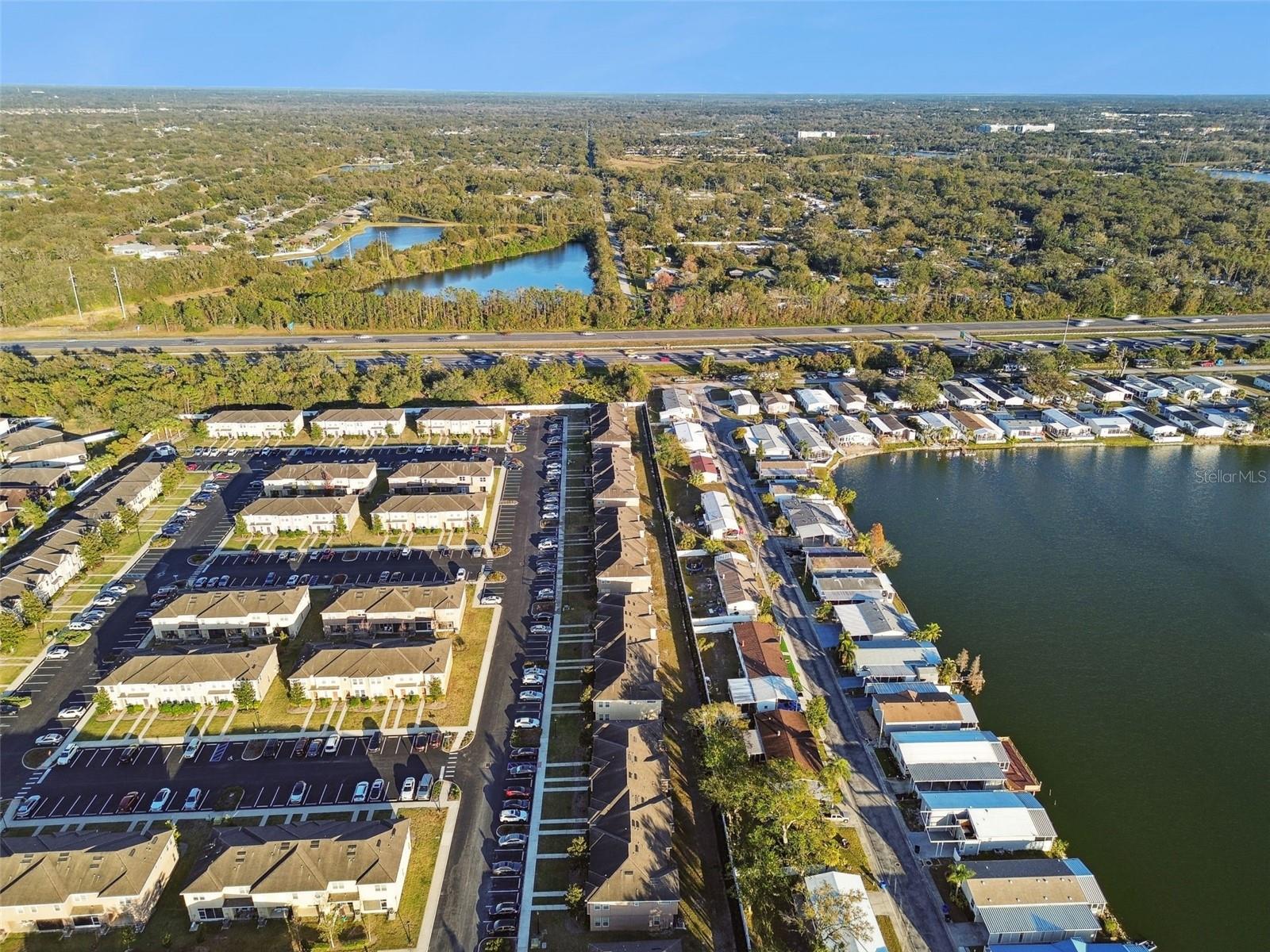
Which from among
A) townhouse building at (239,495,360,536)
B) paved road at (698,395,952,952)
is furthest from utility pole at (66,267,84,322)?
paved road at (698,395,952,952)

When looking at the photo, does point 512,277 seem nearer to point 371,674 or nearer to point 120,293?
point 120,293

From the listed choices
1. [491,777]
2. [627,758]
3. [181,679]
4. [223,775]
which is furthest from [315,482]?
[627,758]

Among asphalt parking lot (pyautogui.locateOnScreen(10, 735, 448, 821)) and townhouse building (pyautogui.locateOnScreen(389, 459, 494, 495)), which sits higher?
townhouse building (pyautogui.locateOnScreen(389, 459, 494, 495))

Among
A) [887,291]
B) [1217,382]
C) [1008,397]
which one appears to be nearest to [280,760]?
[1008,397]

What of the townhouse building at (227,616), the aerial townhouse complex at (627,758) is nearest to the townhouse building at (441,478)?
the aerial townhouse complex at (627,758)

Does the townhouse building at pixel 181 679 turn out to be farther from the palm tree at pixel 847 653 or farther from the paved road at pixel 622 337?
the paved road at pixel 622 337

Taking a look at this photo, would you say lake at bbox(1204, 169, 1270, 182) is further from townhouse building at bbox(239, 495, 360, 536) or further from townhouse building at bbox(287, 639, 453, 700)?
townhouse building at bbox(287, 639, 453, 700)

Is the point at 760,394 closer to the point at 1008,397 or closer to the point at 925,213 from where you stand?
the point at 1008,397
